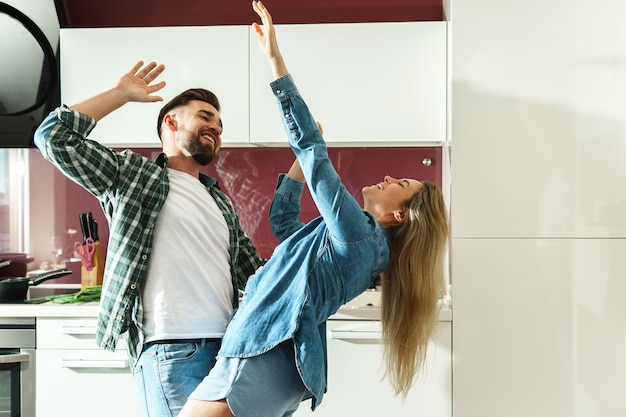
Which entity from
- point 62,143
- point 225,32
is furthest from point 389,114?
point 62,143

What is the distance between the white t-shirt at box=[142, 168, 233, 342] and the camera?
1973 mm

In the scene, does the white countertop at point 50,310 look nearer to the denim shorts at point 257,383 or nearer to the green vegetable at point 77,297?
the green vegetable at point 77,297

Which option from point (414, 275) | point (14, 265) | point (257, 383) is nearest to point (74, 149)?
point (257, 383)

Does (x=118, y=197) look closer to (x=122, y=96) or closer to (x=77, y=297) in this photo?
(x=122, y=96)

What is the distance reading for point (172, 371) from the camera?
6.33 ft

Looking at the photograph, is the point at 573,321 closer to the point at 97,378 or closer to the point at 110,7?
the point at 97,378

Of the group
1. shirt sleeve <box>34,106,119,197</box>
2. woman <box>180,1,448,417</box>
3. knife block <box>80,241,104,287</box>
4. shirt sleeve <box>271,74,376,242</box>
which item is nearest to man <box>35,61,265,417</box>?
shirt sleeve <box>34,106,119,197</box>

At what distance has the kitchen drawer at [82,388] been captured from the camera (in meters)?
2.87

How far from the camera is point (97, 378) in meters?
2.88

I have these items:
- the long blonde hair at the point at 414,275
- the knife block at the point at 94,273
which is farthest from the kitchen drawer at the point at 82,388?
the long blonde hair at the point at 414,275

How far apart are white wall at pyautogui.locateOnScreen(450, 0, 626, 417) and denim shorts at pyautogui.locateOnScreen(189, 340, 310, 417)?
1084 millimetres

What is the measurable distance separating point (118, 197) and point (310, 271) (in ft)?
1.89

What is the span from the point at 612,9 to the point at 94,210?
2438 millimetres

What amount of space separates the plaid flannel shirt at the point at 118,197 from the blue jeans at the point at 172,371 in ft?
0.21
